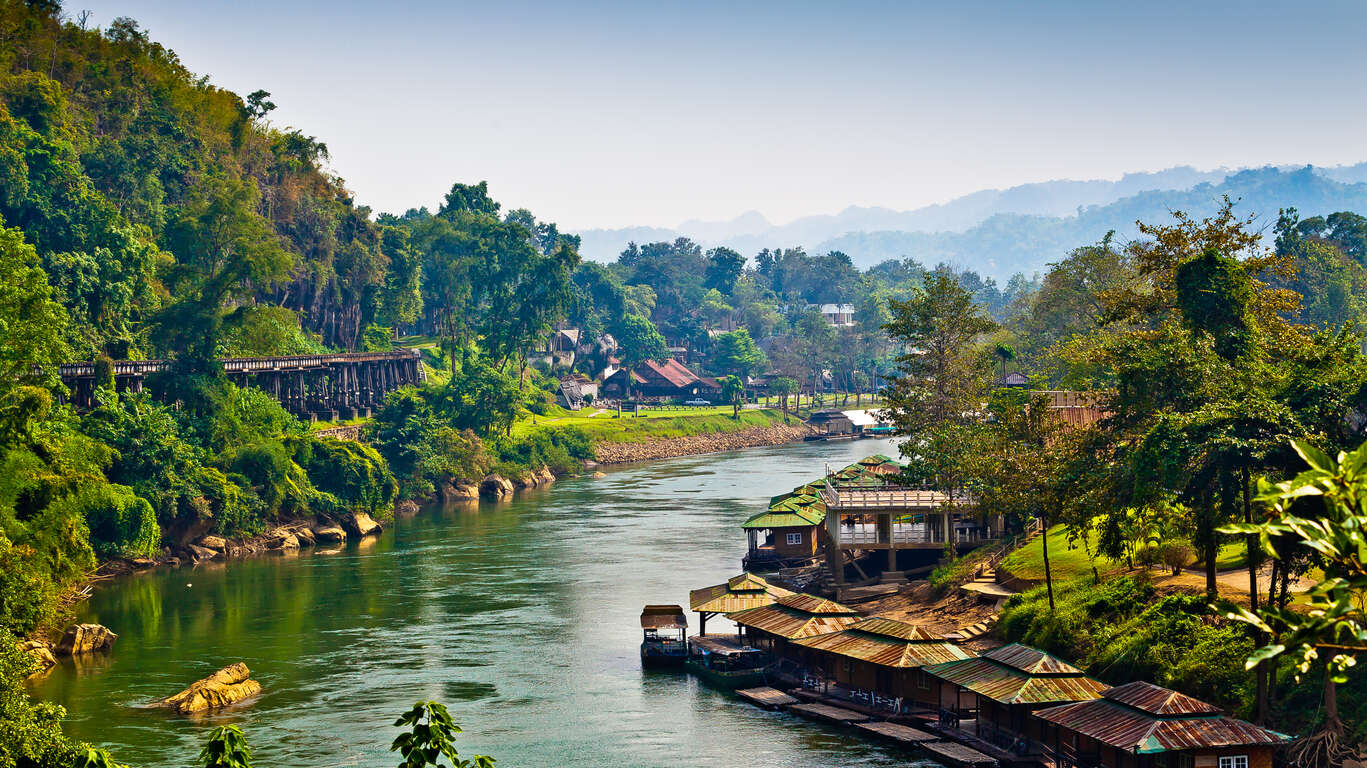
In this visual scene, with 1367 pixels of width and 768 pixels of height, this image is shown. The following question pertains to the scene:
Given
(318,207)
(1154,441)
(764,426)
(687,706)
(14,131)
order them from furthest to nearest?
(764,426) → (318,207) → (14,131) → (687,706) → (1154,441)

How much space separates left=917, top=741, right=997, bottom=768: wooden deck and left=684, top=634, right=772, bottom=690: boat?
9787 mm

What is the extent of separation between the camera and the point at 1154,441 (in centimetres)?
3566

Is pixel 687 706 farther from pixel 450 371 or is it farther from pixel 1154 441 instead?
pixel 450 371

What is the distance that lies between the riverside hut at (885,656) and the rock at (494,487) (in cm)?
5906

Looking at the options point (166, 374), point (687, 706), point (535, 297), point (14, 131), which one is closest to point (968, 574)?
point (687, 706)

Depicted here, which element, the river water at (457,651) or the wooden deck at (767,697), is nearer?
the river water at (457,651)

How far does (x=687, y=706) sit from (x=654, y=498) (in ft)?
167

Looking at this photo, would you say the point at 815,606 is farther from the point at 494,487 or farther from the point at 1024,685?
the point at 494,487

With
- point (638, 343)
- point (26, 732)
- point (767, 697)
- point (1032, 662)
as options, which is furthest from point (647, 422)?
point (26, 732)

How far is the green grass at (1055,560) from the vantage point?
4572 centimetres

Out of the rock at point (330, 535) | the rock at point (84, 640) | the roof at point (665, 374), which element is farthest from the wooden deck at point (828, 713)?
the roof at point (665, 374)

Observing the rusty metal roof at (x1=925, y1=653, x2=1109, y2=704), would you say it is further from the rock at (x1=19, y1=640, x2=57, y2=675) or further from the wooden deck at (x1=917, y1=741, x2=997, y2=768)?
the rock at (x1=19, y1=640, x2=57, y2=675)

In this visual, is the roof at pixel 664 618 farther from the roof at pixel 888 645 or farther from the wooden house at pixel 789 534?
the wooden house at pixel 789 534

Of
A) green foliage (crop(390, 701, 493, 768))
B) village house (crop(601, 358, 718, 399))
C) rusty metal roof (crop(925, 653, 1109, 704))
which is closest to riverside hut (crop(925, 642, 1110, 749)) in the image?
A: rusty metal roof (crop(925, 653, 1109, 704))
